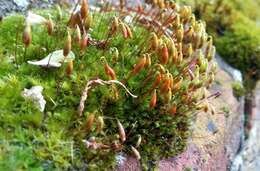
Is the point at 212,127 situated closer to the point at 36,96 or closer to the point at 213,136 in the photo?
the point at 213,136

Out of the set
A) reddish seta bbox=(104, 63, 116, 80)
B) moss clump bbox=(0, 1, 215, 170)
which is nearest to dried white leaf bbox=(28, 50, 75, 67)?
moss clump bbox=(0, 1, 215, 170)

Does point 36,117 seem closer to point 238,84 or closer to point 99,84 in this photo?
point 99,84

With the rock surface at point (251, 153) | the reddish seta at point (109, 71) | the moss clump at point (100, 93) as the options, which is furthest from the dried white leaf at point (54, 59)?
the rock surface at point (251, 153)

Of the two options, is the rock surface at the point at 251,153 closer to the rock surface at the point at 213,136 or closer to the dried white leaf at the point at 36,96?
the rock surface at the point at 213,136

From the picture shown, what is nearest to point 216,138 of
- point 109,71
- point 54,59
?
point 109,71

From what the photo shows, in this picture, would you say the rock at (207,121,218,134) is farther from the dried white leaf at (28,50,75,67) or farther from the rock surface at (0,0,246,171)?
the dried white leaf at (28,50,75,67)

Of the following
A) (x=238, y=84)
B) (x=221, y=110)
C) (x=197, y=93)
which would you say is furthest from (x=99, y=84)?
(x=238, y=84)
